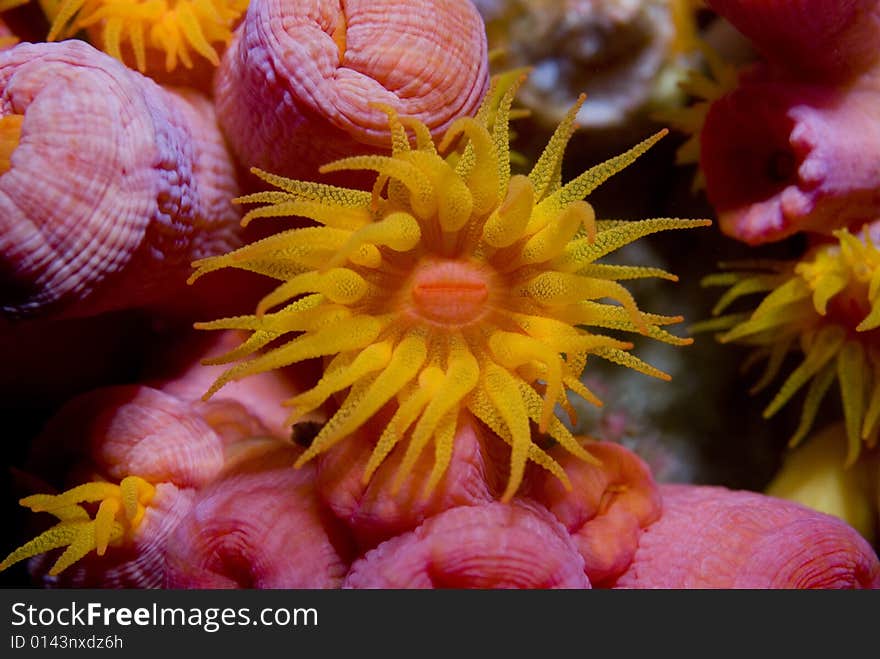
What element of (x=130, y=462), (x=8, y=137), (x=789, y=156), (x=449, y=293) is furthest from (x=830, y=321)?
(x=8, y=137)

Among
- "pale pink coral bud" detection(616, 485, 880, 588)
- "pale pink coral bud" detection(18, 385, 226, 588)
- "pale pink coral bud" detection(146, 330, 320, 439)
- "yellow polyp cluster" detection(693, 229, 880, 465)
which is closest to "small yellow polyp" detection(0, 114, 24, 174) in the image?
"pale pink coral bud" detection(18, 385, 226, 588)

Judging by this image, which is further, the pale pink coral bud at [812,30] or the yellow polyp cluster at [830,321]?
the yellow polyp cluster at [830,321]

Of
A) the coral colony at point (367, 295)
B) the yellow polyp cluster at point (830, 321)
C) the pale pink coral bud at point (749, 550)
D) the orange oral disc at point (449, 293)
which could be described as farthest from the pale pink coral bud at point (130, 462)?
the yellow polyp cluster at point (830, 321)

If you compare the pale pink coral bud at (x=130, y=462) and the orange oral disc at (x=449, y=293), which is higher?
the orange oral disc at (x=449, y=293)

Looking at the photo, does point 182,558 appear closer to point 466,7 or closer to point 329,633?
point 329,633

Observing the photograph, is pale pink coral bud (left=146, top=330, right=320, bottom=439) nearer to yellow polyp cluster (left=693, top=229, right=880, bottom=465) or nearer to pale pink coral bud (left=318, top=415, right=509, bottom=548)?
pale pink coral bud (left=318, top=415, right=509, bottom=548)

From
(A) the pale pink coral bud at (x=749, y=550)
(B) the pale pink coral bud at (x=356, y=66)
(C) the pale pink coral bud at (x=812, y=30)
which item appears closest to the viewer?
(B) the pale pink coral bud at (x=356, y=66)

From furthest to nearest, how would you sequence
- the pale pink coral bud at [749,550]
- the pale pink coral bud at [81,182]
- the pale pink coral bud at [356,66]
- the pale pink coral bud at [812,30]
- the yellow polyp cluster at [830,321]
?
the yellow polyp cluster at [830,321] → the pale pink coral bud at [812,30] → the pale pink coral bud at [749,550] → the pale pink coral bud at [356,66] → the pale pink coral bud at [81,182]

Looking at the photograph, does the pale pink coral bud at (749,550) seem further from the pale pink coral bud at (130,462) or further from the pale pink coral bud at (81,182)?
the pale pink coral bud at (81,182)
